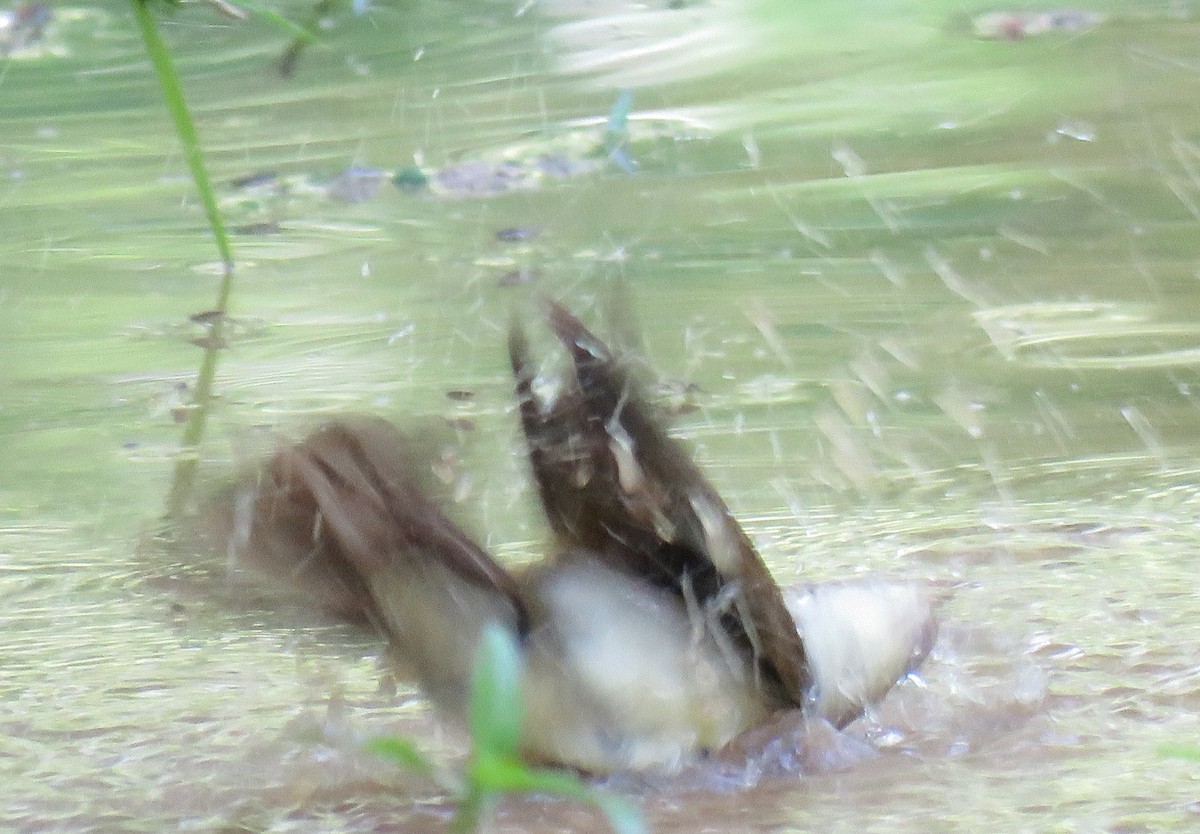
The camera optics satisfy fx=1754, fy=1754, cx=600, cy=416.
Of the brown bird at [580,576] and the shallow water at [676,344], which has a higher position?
the brown bird at [580,576]

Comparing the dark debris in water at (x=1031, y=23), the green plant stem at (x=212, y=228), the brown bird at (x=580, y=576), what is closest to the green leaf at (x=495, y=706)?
the brown bird at (x=580, y=576)

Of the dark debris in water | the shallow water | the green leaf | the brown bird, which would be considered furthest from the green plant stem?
the dark debris in water

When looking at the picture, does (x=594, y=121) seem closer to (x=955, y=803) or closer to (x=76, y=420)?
(x=76, y=420)

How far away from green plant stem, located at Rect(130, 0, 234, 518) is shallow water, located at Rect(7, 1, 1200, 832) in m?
0.04

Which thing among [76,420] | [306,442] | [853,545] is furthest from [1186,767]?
[76,420]

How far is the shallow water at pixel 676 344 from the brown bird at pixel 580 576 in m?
0.06

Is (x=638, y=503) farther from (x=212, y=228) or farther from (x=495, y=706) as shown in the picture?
(x=212, y=228)

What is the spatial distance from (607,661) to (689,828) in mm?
147

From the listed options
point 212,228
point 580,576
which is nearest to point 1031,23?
point 212,228

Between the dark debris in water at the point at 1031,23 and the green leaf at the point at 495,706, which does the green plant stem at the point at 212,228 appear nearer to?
the green leaf at the point at 495,706

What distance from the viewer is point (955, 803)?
50.4 inches

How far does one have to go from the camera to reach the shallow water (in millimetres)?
1426

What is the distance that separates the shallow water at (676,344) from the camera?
1.43 metres

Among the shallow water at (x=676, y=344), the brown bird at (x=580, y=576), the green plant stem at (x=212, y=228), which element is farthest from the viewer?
the green plant stem at (x=212, y=228)
